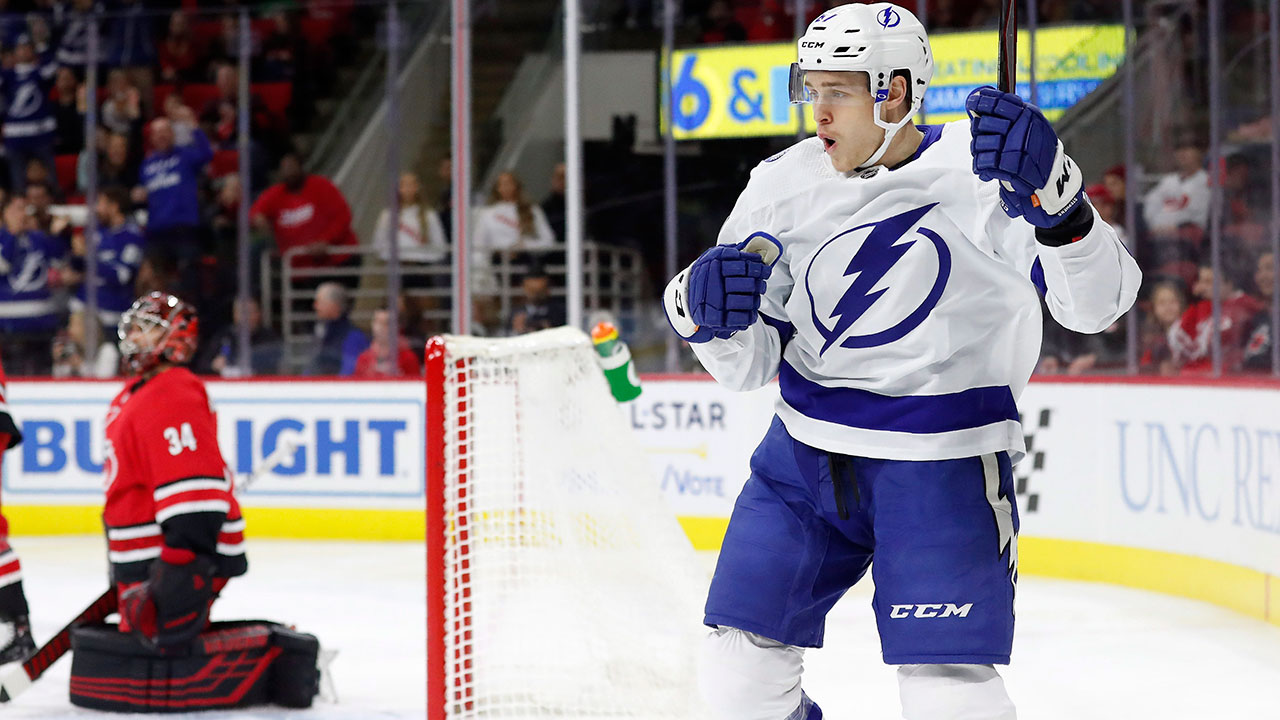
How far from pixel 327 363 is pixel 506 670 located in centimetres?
362

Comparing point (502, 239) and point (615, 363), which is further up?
point (502, 239)

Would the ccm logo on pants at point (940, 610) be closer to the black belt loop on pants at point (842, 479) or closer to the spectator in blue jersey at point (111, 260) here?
the black belt loop on pants at point (842, 479)

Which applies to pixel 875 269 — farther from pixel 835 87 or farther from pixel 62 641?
pixel 62 641

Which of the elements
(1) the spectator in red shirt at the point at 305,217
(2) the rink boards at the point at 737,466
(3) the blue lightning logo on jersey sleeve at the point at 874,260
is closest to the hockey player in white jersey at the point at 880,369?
(3) the blue lightning logo on jersey sleeve at the point at 874,260

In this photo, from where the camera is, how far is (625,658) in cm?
329

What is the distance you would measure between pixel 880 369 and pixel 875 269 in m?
0.12

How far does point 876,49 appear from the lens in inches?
74.2

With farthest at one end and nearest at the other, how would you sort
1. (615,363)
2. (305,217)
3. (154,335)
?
(305,217) → (154,335) → (615,363)

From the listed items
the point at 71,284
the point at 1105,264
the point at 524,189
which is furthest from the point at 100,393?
the point at 1105,264

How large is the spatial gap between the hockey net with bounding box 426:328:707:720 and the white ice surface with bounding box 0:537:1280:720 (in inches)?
17.0

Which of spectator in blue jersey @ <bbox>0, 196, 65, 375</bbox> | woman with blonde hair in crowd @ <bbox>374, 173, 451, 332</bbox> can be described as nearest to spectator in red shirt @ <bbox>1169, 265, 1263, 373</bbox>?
woman with blonde hair in crowd @ <bbox>374, 173, 451, 332</bbox>

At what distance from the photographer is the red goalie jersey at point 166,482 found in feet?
10.6

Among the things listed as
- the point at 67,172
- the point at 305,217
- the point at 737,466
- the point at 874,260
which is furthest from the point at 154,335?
the point at 67,172

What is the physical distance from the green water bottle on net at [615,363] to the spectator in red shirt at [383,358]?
139 inches
